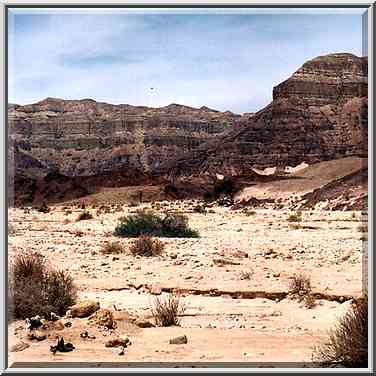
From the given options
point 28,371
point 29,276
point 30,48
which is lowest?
point 28,371

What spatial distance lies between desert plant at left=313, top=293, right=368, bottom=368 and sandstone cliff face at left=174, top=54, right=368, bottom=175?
1078 inches

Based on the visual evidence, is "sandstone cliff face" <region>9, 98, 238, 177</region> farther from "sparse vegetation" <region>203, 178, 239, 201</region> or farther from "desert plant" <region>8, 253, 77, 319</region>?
"desert plant" <region>8, 253, 77, 319</region>

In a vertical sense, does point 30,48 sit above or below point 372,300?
above

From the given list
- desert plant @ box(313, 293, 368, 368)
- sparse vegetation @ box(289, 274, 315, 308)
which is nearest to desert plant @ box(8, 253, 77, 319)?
desert plant @ box(313, 293, 368, 368)

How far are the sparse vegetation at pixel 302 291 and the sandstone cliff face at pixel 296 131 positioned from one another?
2408 cm

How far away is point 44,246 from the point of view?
11867 mm

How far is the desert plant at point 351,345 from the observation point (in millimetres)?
4523

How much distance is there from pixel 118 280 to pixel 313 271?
2.85m

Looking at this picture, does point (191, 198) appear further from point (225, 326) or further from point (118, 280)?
point (225, 326)

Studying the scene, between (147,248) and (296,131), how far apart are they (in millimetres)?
27750

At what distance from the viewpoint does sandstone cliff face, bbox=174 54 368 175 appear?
110ft

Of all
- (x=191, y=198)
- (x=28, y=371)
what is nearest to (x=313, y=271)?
(x=28, y=371)

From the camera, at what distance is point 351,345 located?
15.0ft

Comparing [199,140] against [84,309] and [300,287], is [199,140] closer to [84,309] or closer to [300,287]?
[300,287]
